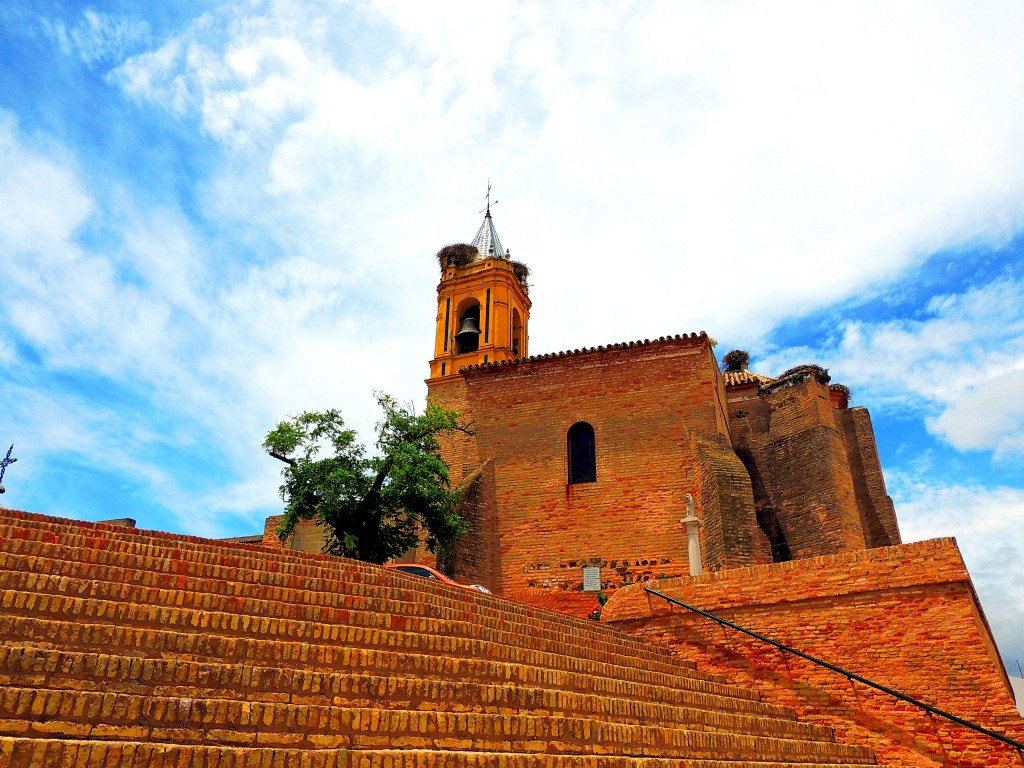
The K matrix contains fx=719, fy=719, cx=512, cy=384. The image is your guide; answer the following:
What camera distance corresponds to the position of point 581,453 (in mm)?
18641

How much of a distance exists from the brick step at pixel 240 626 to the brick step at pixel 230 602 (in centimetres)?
15

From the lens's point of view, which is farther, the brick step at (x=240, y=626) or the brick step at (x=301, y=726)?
the brick step at (x=240, y=626)

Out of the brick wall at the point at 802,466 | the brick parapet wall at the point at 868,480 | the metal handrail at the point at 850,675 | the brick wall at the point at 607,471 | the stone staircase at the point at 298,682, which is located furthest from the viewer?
the brick parapet wall at the point at 868,480

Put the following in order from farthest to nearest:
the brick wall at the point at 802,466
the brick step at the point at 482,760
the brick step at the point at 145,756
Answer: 1. the brick wall at the point at 802,466
2. the brick step at the point at 482,760
3. the brick step at the point at 145,756

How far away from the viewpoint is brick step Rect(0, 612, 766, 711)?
4.54 metres

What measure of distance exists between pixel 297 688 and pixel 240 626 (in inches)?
38.3

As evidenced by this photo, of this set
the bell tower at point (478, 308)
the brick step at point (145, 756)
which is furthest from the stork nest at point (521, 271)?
the brick step at point (145, 756)

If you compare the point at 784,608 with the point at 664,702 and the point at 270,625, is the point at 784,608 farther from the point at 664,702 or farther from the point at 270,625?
the point at 270,625

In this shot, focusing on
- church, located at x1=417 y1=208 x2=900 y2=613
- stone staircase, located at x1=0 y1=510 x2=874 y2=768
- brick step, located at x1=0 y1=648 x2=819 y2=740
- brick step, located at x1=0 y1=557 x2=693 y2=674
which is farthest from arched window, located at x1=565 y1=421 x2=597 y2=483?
brick step, located at x1=0 y1=648 x2=819 y2=740

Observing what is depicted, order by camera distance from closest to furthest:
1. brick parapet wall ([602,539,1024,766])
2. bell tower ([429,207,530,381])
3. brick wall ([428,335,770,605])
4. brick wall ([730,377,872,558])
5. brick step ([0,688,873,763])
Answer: brick step ([0,688,873,763]) → brick parapet wall ([602,539,1024,766]) → brick wall ([428,335,770,605]) → brick wall ([730,377,872,558]) → bell tower ([429,207,530,381])

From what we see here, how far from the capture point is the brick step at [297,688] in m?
4.01

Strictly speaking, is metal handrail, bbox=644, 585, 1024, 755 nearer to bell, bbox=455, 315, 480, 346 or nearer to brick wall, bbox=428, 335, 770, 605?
brick wall, bbox=428, 335, 770, 605

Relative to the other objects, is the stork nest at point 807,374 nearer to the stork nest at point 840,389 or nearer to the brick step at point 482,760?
the stork nest at point 840,389

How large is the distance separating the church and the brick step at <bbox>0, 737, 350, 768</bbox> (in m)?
13.2
